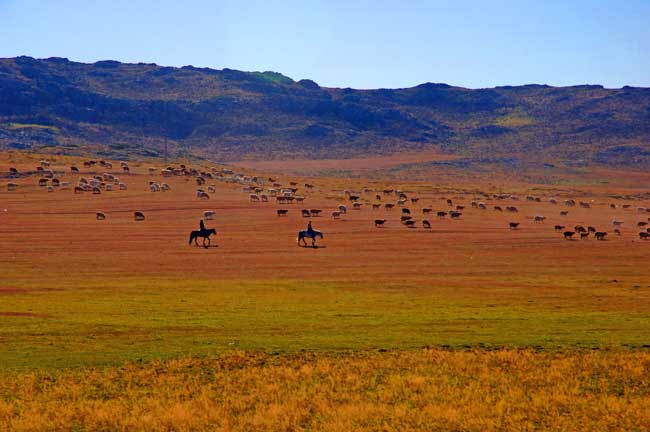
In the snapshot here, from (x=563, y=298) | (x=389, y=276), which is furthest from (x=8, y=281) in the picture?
(x=563, y=298)

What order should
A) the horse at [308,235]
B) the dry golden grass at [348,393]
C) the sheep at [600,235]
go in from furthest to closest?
the sheep at [600,235] < the horse at [308,235] < the dry golden grass at [348,393]

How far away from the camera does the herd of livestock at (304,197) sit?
68.9 m

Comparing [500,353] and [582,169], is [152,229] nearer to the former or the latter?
[500,353]

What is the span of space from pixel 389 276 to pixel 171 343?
19.1 m

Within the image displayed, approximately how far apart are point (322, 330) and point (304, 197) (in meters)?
63.4

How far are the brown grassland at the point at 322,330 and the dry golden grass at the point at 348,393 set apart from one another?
0.22ft

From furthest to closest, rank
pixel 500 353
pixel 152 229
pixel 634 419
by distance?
pixel 152 229 → pixel 500 353 → pixel 634 419

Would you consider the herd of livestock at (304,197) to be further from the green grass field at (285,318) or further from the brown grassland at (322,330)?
the green grass field at (285,318)

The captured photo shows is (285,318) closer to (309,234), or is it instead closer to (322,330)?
(322,330)

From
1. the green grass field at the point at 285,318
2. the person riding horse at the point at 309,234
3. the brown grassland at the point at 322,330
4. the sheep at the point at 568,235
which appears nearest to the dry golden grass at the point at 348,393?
the brown grassland at the point at 322,330

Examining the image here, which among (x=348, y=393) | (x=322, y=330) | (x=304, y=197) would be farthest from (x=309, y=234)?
(x=304, y=197)

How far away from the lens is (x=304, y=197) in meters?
89.9

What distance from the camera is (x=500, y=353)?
23.1 meters

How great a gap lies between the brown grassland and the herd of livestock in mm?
7135
